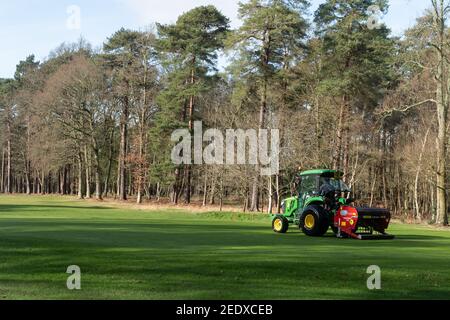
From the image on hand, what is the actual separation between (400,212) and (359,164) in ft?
24.7

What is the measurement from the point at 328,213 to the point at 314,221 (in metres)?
0.62

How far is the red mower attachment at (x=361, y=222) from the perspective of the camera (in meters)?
18.4

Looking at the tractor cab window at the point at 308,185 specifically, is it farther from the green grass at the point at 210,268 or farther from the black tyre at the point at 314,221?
the green grass at the point at 210,268

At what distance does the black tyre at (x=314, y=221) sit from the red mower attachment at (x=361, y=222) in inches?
17.6

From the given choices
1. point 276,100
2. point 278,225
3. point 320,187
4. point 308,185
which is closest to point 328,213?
point 320,187

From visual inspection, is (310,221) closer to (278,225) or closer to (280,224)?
(280,224)

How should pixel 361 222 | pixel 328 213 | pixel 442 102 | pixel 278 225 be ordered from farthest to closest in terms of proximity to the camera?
pixel 442 102, pixel 278 225, pixel 328 213, pixel 361 222

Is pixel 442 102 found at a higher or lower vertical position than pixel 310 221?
higher

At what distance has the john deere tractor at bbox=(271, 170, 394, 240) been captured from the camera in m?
18.6

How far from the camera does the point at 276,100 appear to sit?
4378cm

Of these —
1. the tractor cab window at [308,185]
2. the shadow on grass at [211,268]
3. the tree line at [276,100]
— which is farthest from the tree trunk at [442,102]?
the shadow on grass at [211,268]

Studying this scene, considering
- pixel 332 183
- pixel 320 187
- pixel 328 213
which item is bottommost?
pixel 328 213

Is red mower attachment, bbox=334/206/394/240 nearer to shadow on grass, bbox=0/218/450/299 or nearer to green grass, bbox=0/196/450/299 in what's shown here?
green grass, bbox=0/196/450/299

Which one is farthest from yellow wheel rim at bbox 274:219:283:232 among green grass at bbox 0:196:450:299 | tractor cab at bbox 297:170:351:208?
green grass at bbox 0:196:450:299
